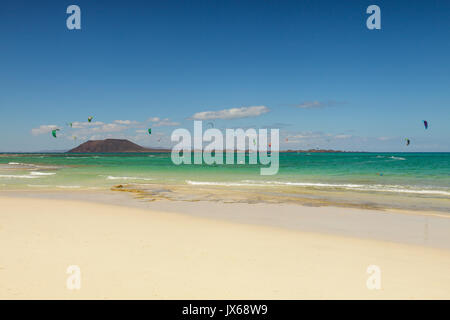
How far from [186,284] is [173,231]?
3777 mm

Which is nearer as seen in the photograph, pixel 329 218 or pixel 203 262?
pixel 203 262

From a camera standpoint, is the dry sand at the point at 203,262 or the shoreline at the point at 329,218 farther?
the shoreline at the point at 329,218

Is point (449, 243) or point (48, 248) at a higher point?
point (48, 248)

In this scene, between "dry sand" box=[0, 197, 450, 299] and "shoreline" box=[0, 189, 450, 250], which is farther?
"shoreline" box=[0, 189, 450, 250]

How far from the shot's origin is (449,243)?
26.0 ft

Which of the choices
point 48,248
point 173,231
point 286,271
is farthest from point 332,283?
point 48,248

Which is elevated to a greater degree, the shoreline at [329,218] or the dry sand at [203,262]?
Result: the dry sand at [203,262]

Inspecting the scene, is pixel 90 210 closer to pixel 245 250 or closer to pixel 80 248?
pixel 80 248

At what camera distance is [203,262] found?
19.1 ft

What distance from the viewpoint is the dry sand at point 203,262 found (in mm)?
4590

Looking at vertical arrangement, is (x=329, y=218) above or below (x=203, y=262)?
below

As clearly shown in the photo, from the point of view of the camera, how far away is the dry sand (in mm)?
4590

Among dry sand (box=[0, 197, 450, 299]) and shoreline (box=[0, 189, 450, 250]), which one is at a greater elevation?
dry sand (box=[0, 197, 450, 299])
